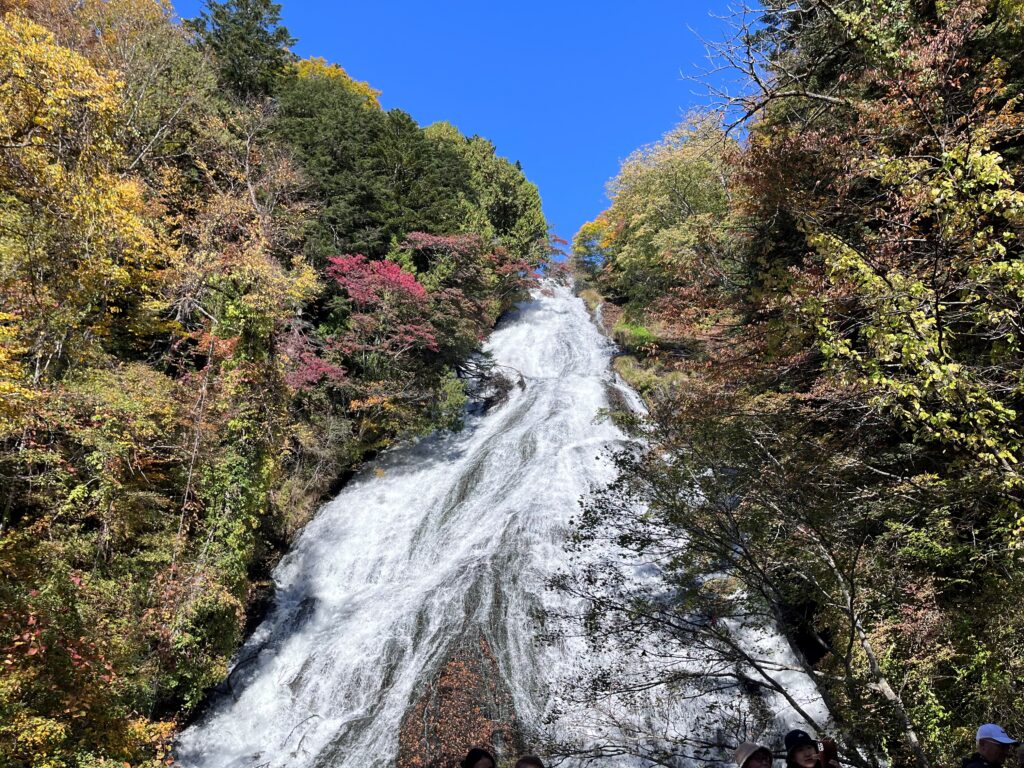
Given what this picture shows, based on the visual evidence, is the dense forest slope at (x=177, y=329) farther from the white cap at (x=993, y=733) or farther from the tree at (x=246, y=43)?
the white cap at (x=993, y=733)

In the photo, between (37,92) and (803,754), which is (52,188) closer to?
(37,92)

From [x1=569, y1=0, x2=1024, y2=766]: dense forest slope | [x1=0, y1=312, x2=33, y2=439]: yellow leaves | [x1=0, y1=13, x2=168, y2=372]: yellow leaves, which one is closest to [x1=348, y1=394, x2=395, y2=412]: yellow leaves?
[x1=0, y1=13, x2=168, y2=372]: yellow leaves

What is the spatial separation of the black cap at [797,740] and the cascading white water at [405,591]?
3866 millimetres

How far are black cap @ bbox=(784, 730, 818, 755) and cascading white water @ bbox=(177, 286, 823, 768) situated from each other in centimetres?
387

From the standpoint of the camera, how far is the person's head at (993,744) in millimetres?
3410

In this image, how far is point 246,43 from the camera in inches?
912

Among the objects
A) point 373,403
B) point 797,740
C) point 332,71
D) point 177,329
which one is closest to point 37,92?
point 177,329

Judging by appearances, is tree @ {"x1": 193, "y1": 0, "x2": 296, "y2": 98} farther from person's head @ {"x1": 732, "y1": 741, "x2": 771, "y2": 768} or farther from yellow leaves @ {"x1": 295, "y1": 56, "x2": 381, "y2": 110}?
person's head @ {"x1": 732, "y1": 741, "x2": 771, "y2": 768}

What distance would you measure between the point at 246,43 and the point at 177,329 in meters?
16.1

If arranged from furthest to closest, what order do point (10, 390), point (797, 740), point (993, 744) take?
point (10, 390)
point (993, 744)
point (797, 740)

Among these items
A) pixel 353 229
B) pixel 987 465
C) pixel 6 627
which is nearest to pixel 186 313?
pixel 353 229

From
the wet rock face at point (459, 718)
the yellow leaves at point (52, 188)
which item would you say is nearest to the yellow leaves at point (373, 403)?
the yellow leaves at point (52, 188)

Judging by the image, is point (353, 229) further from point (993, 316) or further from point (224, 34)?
point (993, 316)

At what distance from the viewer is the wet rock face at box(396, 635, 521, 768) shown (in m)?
8.29
